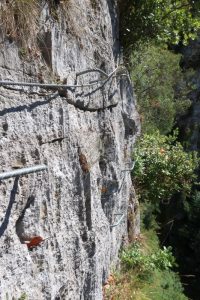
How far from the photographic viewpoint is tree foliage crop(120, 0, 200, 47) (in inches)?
329

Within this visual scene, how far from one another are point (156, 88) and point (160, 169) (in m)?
4.37

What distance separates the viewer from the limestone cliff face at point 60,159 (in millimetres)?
3441

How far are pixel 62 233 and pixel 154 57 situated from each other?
34.8 ft

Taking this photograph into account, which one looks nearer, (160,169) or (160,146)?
(160,169)

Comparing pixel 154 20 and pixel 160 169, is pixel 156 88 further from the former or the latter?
pixel 154 20

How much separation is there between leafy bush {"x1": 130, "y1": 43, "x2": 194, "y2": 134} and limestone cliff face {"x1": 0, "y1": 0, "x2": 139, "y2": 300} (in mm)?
6695

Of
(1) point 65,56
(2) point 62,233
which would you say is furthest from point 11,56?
(2) point 62,233

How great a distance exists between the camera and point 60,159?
433cm

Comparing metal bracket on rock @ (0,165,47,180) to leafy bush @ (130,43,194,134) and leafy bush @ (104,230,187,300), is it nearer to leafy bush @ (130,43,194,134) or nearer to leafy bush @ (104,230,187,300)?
leafy bush @ (104,230,187,300)

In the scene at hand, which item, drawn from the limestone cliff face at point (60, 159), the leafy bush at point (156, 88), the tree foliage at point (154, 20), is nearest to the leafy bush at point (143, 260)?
the limestone cliff face at point (60, 159)

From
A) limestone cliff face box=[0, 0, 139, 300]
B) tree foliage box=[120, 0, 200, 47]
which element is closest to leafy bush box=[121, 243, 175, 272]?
limestone cliff face box=[0, 0, 139, 300]

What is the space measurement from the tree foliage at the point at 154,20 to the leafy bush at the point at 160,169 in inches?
121

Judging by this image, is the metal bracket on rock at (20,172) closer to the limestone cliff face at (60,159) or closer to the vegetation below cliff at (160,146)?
the limestone cliff face at (60,159)

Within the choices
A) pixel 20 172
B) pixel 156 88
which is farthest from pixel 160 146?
pixel 20 172
